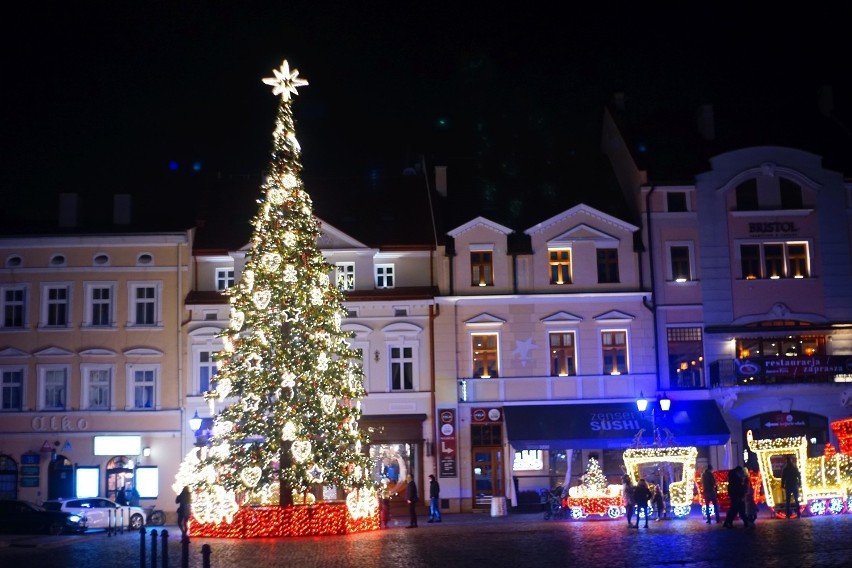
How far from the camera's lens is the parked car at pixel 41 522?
37.5 meters

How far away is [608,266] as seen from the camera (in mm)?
43656

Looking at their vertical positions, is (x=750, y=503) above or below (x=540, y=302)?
below

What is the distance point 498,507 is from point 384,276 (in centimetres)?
1057

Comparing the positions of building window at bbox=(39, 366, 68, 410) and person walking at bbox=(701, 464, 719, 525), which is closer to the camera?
person walking at bbox=(701, 464, 719, 525)

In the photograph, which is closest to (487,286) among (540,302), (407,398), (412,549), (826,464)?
(540,302)

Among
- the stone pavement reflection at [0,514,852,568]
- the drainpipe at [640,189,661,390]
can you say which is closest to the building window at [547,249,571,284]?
the drainpipe at [640,189,661,390]

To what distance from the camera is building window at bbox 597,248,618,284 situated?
143 feet

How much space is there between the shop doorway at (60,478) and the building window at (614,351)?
21.1m

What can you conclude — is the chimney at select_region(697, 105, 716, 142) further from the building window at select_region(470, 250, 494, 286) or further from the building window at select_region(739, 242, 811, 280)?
the building window at select_region(470, 250, 494, 286)

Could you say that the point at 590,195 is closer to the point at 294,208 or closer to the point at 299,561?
the point at 294,208

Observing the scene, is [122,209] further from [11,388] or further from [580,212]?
[580,212]

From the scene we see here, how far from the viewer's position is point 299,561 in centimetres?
2355

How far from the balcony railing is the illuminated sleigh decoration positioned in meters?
10.7

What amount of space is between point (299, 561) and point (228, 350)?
9958 mm
